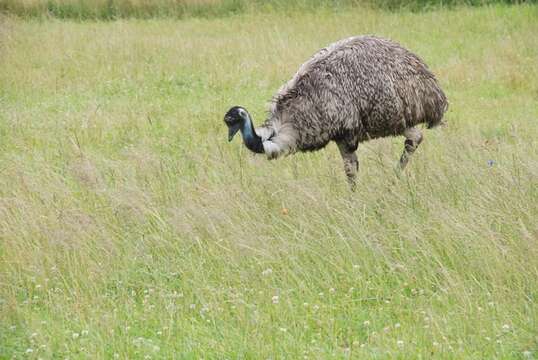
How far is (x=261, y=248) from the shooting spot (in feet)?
21.8

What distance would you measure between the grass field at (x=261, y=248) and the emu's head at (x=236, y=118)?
1.33ft

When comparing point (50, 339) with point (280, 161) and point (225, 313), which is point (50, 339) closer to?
point (225, 313)

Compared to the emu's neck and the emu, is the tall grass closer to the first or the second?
the emu

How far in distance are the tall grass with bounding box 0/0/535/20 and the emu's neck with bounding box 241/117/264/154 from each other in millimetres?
12632

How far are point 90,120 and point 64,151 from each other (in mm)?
1866

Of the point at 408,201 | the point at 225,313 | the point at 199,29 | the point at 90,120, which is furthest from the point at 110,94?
the point at 225,313

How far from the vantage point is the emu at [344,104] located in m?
8.46

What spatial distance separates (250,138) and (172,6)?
13892 mm

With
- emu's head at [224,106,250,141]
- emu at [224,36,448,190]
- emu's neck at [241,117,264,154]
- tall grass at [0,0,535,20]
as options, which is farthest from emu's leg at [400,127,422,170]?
tall grass at [0,0,535,20]

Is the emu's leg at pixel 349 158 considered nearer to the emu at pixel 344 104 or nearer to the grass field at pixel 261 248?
the emu at pixel 344 104

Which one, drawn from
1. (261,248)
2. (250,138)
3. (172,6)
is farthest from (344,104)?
(172,6)

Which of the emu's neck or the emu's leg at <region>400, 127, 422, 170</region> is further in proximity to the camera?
the emu's leg at <region>400, 127, 422, 170</region>

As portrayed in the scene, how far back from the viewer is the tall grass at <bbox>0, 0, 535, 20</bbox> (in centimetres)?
2081

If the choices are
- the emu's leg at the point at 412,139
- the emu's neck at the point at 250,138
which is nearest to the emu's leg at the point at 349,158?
the emu's leg at the point at 412,139
